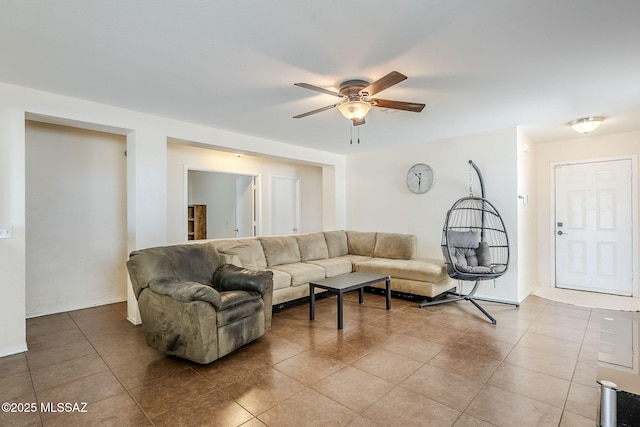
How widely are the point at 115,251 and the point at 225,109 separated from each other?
266cm

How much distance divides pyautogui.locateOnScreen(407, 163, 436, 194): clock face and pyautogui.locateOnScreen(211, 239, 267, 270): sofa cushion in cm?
272

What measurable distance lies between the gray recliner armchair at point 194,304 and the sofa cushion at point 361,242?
2.81 metres

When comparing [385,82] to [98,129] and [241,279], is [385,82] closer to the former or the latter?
[241,279]

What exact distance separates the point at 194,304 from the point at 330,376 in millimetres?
1192

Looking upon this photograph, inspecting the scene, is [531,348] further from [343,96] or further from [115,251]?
[115,251]

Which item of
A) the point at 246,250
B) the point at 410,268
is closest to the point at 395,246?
the point at 410,268

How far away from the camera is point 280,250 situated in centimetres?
469

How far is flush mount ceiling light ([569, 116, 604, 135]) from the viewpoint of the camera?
3801mm

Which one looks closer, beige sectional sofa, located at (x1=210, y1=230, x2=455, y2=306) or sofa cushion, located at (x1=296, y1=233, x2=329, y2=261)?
beige sectional sofa, located at (x1=210, y1=230, x2=455, y2=306)

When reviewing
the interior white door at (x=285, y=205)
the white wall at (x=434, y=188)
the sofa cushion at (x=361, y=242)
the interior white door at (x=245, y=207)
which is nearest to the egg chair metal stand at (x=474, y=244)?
the white wall at (x=434, y=188)

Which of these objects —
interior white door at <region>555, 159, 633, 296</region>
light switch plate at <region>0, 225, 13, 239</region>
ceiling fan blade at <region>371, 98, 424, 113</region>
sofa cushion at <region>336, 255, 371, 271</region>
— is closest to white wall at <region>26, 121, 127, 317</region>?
light switch plate at <region>0, 225, 13, 239</region>

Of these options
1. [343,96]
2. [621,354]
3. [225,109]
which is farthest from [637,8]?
[225,109]

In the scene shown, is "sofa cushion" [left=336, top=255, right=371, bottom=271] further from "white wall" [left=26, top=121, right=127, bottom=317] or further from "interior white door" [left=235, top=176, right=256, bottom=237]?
"white wall" [left=26, top=121, right=127, bottom=317]

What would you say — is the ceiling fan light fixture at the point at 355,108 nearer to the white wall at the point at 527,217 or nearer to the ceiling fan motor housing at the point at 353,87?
the ceiling fan motor housing at the point at 353,87
